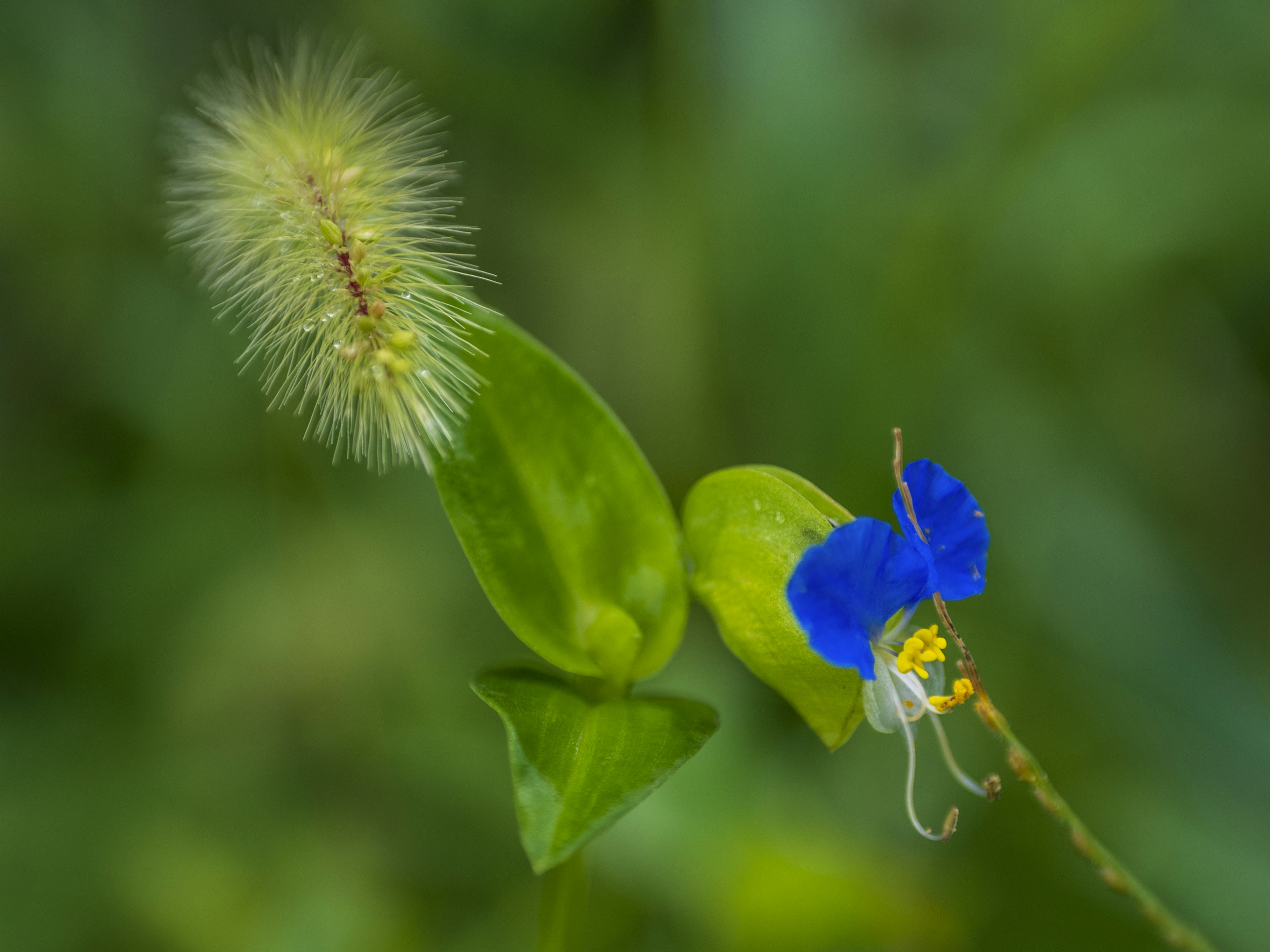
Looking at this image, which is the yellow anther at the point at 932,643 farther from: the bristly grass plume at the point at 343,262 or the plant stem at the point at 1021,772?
the bristly grass plume at the point at 343,262

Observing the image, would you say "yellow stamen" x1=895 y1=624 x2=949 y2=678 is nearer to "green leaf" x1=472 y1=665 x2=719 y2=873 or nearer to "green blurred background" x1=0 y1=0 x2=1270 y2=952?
"green leaf" x1=472 y1=665 x2=719 y2=873

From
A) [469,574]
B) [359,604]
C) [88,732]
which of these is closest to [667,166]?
[469,574]

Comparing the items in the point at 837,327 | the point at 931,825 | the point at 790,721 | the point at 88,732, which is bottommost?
the point at 931,825

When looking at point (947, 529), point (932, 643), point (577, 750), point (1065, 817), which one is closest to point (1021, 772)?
point (1065, 817)

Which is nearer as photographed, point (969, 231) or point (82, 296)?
point (82, 296)

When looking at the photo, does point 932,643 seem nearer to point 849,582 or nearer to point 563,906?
point 849,582

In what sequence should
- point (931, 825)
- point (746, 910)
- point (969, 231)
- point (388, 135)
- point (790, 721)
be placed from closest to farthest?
point (388, 135) → point (746, 910) → point (931, 825) → point (790, 721) → point (969, 231)

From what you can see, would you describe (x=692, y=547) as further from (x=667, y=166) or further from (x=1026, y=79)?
(x=1026, y=79)
